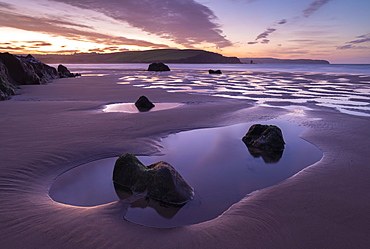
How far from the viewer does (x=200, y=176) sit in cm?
406

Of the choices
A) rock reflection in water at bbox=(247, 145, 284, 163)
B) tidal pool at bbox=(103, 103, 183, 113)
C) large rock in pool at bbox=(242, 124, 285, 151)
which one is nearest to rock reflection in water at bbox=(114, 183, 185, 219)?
rock reflection in water at bbox=(247, 145, 284, 163)

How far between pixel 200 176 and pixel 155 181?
98cm

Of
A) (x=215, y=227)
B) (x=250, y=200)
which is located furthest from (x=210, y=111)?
(x=215, y=227)

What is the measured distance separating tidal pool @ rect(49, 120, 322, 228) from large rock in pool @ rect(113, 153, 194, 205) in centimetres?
12

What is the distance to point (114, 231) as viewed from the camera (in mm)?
2568

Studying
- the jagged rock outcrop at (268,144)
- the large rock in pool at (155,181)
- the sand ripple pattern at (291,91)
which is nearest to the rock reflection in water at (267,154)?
the jagged rock outcrop at (268,144)

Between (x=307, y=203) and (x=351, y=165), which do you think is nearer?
(x=307, y=203)

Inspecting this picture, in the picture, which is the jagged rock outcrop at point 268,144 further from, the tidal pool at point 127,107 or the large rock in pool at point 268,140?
the tidal pool at point 127,107

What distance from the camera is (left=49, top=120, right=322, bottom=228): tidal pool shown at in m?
3.04

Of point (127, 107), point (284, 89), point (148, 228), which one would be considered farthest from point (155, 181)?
point (284, 89)

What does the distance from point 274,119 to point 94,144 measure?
5.59 metres

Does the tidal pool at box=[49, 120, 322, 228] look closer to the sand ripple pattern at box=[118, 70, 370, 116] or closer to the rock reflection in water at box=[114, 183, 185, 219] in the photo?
the rock reflection in water at box=[114, 183, 185, 219]

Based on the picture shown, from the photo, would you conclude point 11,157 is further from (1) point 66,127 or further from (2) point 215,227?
(2) point 215,227

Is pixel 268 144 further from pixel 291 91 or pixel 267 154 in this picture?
pixel 291 91
